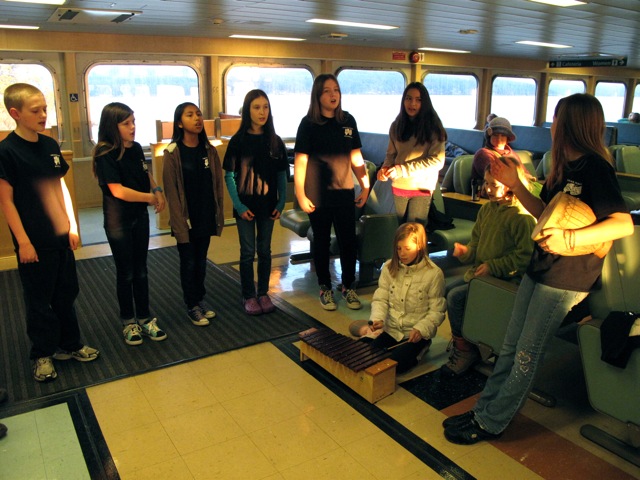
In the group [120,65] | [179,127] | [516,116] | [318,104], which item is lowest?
[516,116]

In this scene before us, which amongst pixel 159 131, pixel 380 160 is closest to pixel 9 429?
pixel 159 131

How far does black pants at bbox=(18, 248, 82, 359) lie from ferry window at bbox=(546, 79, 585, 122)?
1386cm

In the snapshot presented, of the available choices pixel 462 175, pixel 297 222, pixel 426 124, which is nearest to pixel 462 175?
pixel 462 175

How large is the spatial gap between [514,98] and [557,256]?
12.9m

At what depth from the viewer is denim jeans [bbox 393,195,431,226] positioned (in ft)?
15.2

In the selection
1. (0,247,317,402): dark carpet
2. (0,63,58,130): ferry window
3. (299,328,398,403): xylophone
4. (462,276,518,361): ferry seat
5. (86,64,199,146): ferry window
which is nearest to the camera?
(462,276,518,361): ferry seat

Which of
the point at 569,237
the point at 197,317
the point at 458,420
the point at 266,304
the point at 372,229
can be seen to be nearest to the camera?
the point at 569,237

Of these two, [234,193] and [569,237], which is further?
[234,193]

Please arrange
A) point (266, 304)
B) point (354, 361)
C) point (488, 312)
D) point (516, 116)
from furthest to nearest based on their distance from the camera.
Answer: point (516, 116) < point (266, 304) < point (354, 361) < point (488, 312)

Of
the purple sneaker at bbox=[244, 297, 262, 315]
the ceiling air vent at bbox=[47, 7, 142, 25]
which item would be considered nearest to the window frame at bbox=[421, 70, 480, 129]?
the ceiling air vent at bbox=[47, 7, 142, 25]

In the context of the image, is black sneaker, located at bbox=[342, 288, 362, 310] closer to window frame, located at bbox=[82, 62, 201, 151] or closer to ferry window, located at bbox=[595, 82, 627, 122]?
window frame, located at bbox=[82, 62, 201, 151]

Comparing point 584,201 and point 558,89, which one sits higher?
point 558,89

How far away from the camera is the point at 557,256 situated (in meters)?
2.52

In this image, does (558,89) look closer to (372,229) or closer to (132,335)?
(372,229)
